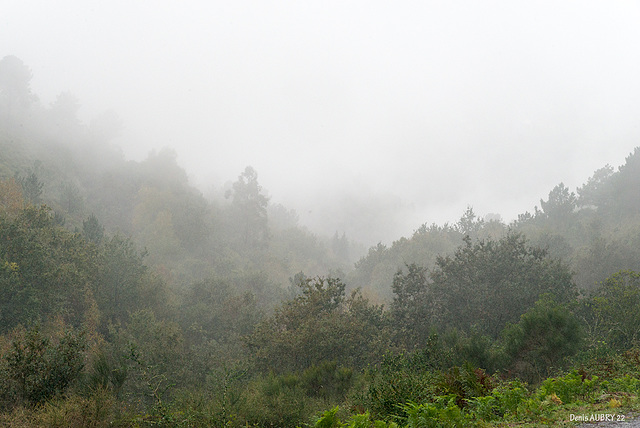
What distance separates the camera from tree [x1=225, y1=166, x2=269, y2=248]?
293 feet

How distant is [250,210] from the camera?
91188 millimetres

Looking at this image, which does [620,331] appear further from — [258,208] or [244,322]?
[258,208]

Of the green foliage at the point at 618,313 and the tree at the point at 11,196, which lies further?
the tree at the point at 11,196

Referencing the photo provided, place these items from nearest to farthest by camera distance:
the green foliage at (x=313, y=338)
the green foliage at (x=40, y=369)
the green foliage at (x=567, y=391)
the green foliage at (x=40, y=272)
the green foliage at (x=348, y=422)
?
the green foliage at (x=348, y=422)
the green foliage at (x=567, y=391)
the green foliage at (x=40, y=369)
the green foliage at (x=313, y=338)
the green foliage at (x=40, y=272)

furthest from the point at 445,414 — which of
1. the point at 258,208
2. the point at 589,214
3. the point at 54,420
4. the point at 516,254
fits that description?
the point at 258,208

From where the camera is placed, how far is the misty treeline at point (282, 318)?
8.95m

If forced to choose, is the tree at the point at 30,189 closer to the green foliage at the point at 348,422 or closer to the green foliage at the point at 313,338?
the green foliage at the point at 313,338

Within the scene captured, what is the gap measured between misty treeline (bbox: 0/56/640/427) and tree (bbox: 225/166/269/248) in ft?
11.5

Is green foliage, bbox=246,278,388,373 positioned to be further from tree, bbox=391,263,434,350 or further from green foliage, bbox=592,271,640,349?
green foliage, bbox=592,271,640,349

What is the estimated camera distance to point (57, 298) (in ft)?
95.0

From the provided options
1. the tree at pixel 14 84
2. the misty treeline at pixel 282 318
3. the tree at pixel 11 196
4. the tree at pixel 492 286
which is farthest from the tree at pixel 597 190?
the tree at pixel 14 84

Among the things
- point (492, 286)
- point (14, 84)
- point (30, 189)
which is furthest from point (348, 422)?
point (14, 84)

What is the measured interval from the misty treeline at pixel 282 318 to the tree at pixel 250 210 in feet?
11.5

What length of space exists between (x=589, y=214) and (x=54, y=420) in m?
83.5
